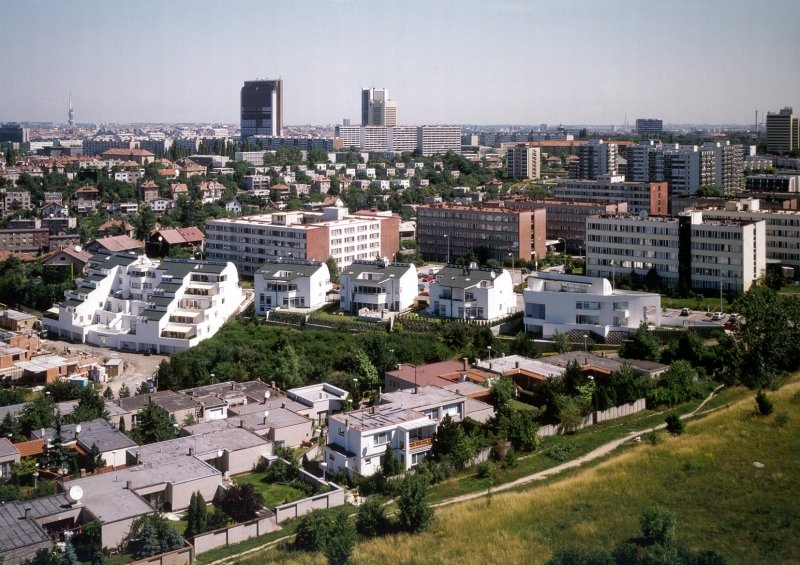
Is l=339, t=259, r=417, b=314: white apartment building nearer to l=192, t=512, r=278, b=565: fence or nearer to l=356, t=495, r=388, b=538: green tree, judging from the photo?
l=192, t=512, r=278, b=565: fence

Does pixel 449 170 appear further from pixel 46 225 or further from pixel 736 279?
pixel 736 279

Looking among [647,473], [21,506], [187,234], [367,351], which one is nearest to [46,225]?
[187,234]

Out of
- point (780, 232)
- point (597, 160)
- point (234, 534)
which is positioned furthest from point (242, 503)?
point (597, 160)

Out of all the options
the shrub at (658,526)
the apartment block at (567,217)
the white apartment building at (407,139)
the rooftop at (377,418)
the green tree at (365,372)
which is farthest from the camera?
the white apartment building at (407,139)

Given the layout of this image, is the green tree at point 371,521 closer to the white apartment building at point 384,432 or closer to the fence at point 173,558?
the fence at point 173,558

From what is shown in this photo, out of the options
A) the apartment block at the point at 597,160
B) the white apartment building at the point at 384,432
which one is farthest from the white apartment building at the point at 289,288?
the apartment block at the point at 597,160

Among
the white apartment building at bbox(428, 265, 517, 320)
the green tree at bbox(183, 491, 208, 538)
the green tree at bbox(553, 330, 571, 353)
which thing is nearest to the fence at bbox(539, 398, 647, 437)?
the green tree at bbox(553, 330, 571, 353)
